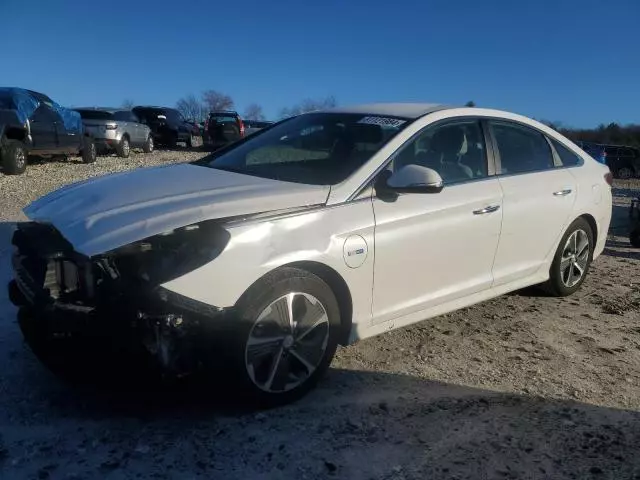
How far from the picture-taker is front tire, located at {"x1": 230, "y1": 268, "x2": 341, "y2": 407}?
3020 mm

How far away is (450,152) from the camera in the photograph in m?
4.25

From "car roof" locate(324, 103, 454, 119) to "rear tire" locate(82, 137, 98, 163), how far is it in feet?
38.5

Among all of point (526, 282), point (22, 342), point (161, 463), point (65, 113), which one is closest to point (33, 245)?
point (22, 342)

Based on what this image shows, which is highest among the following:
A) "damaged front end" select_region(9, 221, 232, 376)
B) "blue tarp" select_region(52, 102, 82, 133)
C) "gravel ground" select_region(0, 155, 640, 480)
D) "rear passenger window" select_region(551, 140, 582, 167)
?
"blue tarp" select_region(52, 102, 82, 133)

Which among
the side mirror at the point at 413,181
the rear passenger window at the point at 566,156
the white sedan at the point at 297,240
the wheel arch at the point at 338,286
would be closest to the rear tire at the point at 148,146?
the white sedan at the point at 297,240

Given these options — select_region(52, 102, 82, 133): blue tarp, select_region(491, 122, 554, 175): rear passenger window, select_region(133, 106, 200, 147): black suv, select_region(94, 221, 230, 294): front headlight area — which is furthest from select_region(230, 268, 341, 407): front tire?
select_region(133, 106, 200, 147): black suv

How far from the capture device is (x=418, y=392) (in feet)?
11.6

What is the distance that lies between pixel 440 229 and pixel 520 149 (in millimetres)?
1354

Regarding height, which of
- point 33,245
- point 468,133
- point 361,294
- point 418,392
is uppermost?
point 468,133

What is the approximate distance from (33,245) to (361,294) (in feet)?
5.91

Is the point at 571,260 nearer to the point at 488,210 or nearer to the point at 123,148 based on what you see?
the point at 488,210

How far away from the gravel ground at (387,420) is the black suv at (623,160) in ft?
77.7

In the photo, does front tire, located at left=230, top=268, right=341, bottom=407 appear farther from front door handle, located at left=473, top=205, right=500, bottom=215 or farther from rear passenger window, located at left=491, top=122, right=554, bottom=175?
rear passenger window, located at left=491, top=122, right=554, bottom=175

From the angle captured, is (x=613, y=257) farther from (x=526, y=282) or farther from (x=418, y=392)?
(x=418, y=392)
